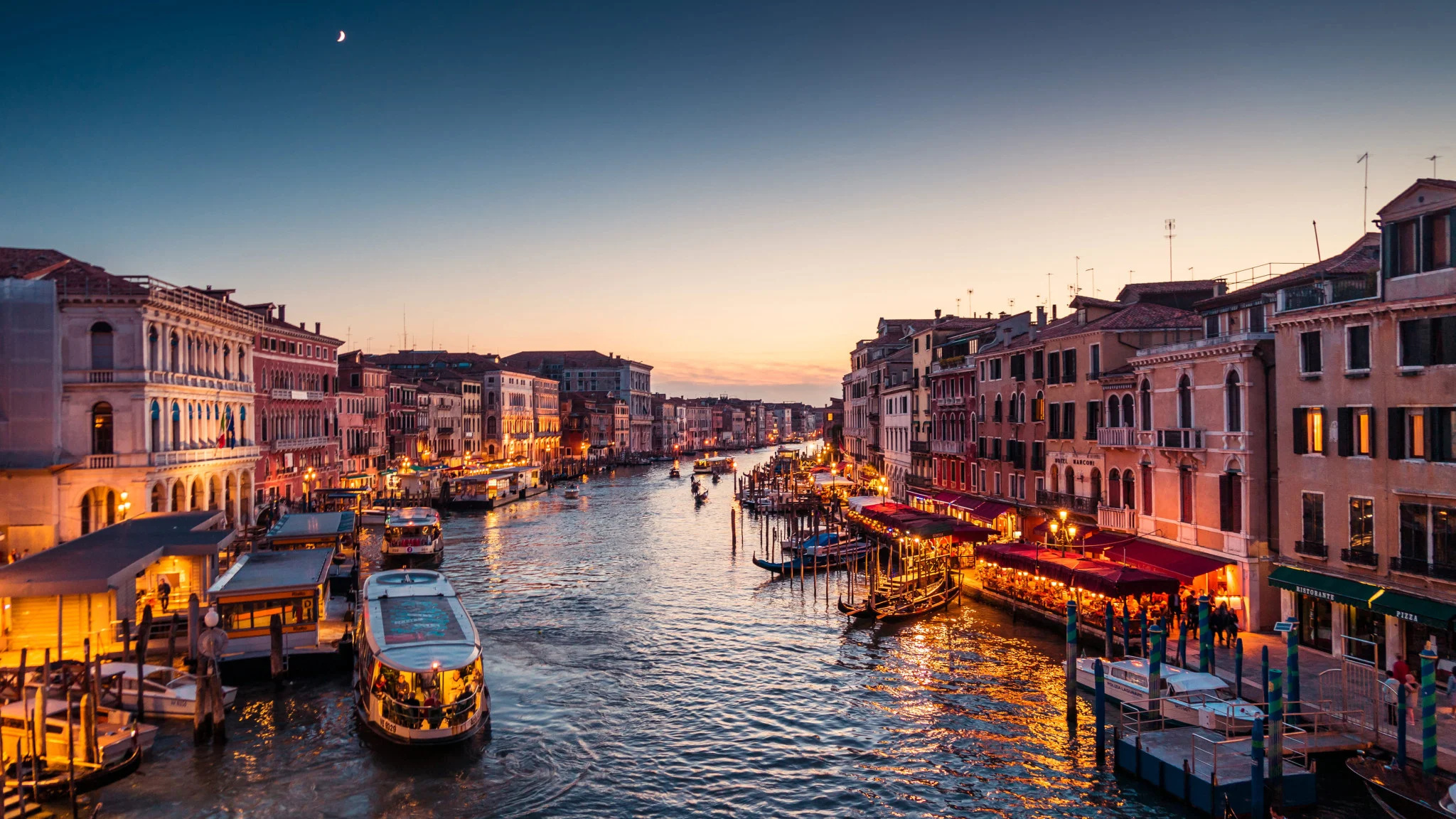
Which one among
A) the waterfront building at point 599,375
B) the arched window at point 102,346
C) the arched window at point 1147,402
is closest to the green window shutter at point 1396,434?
the arched window at point 1147,402

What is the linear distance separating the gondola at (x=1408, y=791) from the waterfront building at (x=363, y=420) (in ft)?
179

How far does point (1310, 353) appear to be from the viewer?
19531 mm

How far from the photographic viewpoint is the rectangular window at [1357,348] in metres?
18.1

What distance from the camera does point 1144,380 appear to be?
25906 millimetres

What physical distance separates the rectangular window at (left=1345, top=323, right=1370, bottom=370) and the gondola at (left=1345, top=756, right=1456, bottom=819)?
7939mm

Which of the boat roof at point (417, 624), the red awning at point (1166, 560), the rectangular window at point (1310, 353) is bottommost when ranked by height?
the boat roof at point (417, 624)

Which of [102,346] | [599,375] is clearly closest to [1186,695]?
[102,346]

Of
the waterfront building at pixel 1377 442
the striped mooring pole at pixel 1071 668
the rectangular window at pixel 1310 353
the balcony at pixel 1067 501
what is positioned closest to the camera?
the waterfront building at pixel 1377 442

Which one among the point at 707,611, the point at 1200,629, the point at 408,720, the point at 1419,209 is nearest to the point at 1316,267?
the point at 1419,209

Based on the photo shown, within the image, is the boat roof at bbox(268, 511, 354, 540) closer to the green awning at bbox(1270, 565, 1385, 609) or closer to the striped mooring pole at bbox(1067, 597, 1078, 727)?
the striped mooring pole at bbox(1067, 597, 1078, 727)

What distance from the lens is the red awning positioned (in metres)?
22.6

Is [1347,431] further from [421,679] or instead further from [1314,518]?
[421,679]

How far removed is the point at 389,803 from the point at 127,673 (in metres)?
7.04

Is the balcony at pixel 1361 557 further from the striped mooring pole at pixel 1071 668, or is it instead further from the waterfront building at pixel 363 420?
the waterfront building at pixel 363 420
